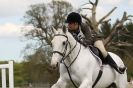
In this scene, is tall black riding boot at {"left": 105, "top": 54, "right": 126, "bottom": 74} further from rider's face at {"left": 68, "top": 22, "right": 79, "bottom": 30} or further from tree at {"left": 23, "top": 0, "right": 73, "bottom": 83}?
tree at {"left": 23, "top": 0, "right": 73, "bottom": 83}

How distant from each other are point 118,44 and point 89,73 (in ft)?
124

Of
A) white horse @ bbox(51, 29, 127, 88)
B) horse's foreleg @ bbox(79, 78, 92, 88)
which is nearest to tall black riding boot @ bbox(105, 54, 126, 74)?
white horse @ bbox(51, 29, 127, 88)

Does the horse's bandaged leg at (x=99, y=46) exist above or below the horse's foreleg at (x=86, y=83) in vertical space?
above

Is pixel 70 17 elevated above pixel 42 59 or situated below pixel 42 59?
above

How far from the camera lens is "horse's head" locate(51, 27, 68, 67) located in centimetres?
750

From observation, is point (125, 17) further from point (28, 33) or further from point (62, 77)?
point (62, 77)

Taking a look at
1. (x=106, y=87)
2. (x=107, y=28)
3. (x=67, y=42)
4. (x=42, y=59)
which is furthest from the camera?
(x=107, y=28)

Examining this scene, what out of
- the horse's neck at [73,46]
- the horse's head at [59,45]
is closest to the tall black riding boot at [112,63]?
the horse's neck at [73,46]

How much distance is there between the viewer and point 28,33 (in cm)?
4916

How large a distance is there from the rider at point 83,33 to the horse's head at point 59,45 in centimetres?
65

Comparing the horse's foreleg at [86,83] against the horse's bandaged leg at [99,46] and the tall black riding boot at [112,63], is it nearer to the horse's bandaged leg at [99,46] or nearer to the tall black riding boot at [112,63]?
the horse's bandaged leg at [99,46]

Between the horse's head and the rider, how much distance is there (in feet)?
2.12

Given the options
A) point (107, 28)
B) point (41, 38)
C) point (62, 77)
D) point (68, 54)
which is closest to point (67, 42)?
point (68, 54)

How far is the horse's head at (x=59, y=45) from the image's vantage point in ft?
24.6
